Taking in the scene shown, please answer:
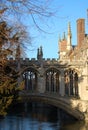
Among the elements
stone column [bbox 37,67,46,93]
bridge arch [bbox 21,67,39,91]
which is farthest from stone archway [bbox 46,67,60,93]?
bridge arch [bbox 21,67,39,91]

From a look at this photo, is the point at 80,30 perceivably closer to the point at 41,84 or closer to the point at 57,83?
the point at 57,83

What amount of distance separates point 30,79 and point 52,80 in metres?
1.83

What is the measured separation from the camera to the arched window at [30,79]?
90.7ft

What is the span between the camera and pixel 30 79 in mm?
28328

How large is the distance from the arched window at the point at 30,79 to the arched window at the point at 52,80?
1.03m

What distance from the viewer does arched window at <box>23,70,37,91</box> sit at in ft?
90.7

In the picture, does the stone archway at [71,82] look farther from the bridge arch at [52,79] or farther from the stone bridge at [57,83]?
the bridge arch at [52,79]

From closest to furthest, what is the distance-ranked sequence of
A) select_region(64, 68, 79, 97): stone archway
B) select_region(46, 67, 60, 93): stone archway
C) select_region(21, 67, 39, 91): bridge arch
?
select_region(21, 67, 39, 91): bridge arch
select_region(46, 67, 60, 93): stone archway
select_region(64, 68, 79, 97): stone archway

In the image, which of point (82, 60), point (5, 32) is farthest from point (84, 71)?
point (5, 32)

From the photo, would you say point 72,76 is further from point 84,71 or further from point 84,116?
point 84,116

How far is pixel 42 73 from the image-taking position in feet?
90.2

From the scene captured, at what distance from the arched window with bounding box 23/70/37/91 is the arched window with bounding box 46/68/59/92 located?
1.03 metres

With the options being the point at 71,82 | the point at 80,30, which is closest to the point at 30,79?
the point at 71,82

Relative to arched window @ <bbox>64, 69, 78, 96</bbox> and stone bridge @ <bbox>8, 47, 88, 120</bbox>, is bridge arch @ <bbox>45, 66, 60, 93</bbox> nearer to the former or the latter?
stone bridge @ <bbox>8, 47, 88, 120</bbox>
